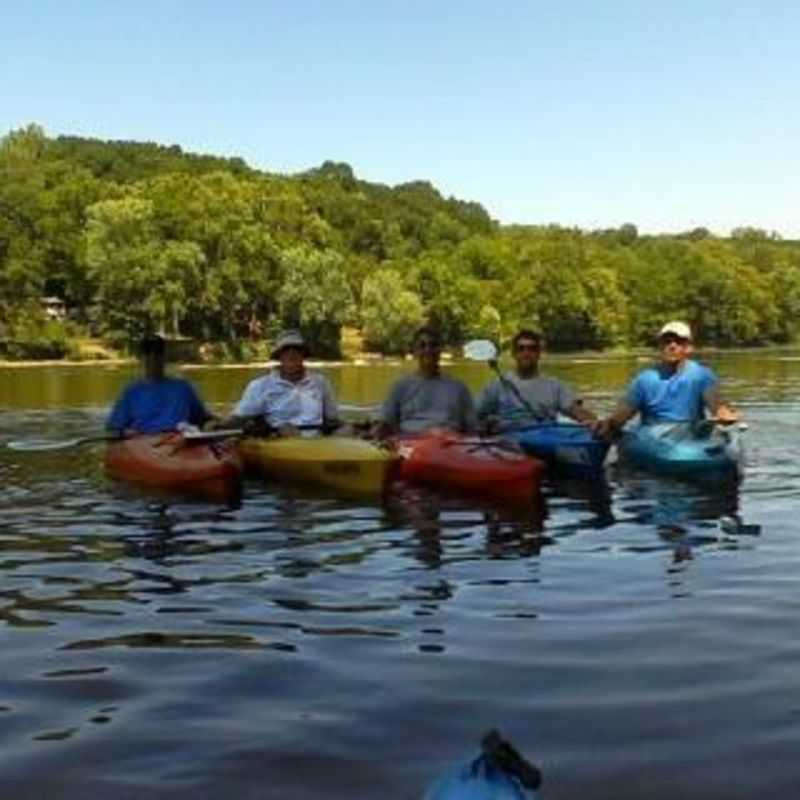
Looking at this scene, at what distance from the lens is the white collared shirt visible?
14.2 metres

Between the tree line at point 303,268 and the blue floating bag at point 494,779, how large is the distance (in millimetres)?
73656

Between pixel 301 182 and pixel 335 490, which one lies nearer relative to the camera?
pixel 335 490

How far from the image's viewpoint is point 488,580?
841 centimetres

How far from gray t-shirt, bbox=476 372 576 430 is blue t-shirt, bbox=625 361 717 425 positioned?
0.82 metres

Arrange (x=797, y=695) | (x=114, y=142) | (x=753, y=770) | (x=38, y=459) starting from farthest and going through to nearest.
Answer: (x=114, y=142) < (x=38, y=459) < (x=797, y=695) < (x=753, y=770)

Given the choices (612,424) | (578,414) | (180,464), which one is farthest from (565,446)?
(180,464)

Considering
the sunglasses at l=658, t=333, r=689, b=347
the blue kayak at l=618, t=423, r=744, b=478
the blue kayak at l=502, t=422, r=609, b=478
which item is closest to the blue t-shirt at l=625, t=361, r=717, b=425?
the blue kayak at l=618, t=423, r=744, b=478

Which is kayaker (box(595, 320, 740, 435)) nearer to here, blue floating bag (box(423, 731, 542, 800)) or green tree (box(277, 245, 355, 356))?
blue floating bag (box(423, 731, 542, 800))

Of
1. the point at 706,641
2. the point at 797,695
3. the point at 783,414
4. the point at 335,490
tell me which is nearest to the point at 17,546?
the point at 335,490

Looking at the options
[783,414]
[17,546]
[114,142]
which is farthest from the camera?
[114,142]

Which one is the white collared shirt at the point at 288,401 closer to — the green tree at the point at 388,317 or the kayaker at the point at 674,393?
the kayaker at the point at 674,393

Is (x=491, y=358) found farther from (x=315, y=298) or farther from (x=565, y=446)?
(x=315, y=298)

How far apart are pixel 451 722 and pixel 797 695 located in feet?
5.03

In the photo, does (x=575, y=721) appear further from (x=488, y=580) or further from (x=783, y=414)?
(x=783, y=414)
